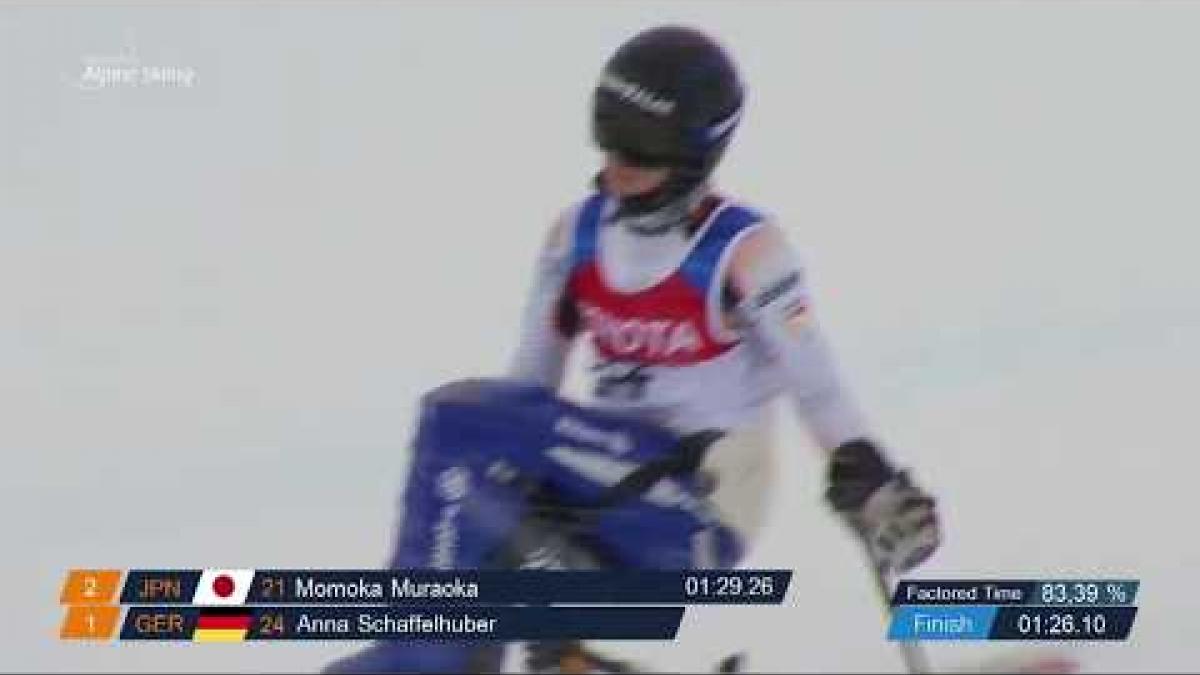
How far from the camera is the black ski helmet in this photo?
329cm

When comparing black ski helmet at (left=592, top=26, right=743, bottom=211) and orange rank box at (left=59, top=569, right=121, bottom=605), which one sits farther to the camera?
orange rank box at (left=59, top=569, right=121, bottom=605)

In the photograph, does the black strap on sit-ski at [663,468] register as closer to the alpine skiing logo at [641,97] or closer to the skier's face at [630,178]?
the skier's face at [630,178]

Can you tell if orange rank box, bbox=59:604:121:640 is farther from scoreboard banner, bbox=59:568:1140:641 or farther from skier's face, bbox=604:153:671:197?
skier's face, bbox=604:153:671:197

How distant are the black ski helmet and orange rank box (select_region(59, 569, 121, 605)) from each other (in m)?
0.98

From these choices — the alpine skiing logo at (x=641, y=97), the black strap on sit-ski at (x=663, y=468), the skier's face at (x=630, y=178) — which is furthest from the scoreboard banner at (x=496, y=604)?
the alpine skiing logo at (x=641, y=97)

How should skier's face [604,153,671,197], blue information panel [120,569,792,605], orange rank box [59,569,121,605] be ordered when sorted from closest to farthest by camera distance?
blue information panel [120,569,792,605] < skier's face [604,153,671,197] < orange rank box [59,569,121,605]

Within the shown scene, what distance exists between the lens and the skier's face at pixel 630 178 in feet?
10.9

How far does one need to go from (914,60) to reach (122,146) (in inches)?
53.1
